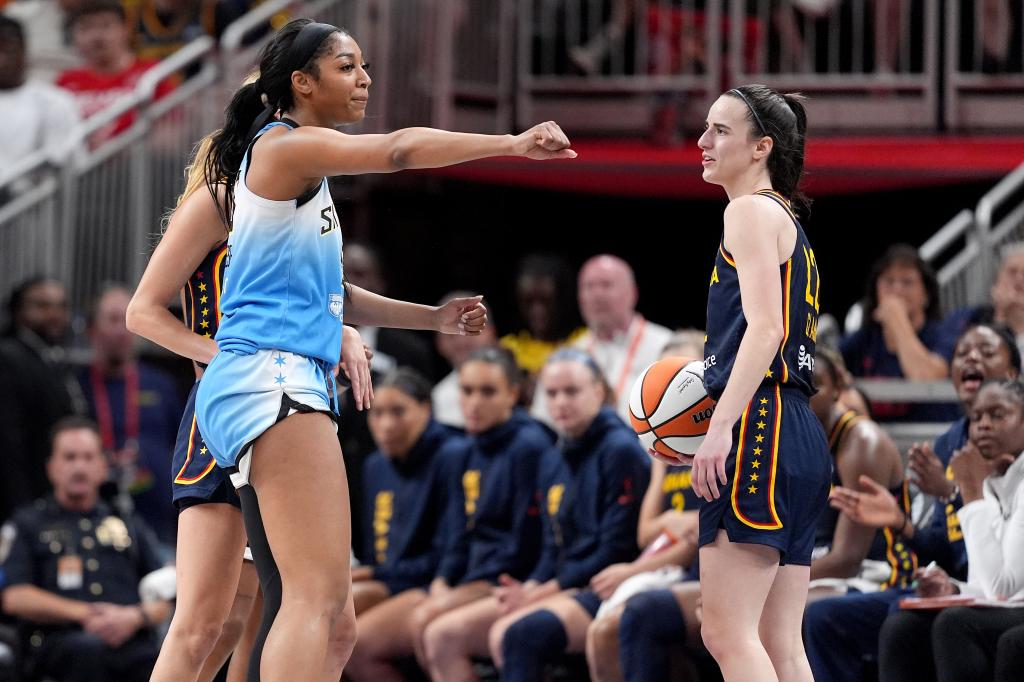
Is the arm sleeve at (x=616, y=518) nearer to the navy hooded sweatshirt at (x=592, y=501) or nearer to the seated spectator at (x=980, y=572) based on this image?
the navy hooded sweatshirt at (x=592, y=501)

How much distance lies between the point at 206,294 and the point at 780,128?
1.67 m

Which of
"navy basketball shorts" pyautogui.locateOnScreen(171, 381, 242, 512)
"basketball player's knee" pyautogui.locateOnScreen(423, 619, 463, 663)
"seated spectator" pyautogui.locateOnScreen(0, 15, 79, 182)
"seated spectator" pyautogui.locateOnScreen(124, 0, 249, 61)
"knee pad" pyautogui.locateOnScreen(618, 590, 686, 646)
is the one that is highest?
"seated spectator" pyautogui.locateOnScreen(124, 0, 249, 61)

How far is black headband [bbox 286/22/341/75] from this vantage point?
12.7ft

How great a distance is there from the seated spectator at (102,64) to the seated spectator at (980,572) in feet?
22.6

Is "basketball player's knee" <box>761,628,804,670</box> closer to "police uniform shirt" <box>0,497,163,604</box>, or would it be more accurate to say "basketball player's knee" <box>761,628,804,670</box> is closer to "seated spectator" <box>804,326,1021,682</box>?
"seated spectator" <box>804,326,1021,682</box>

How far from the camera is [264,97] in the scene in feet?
13.1

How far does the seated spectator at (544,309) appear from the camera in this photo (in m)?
9.11

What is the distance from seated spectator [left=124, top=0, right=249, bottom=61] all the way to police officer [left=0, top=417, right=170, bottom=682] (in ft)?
14.4

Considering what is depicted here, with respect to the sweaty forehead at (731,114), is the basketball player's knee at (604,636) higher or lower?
lower

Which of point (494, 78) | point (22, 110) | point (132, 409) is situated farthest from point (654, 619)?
point (22, 110)

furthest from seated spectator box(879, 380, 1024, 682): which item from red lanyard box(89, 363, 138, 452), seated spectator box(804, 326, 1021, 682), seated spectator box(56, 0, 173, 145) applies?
seated spectator box(56, 0, 173, 145)

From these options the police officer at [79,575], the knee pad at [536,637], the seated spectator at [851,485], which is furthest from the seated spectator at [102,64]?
the seated spectator at [851,485]

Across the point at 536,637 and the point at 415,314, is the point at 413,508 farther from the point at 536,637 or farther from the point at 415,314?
the point at 415,314

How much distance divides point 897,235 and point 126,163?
5.04 meters
